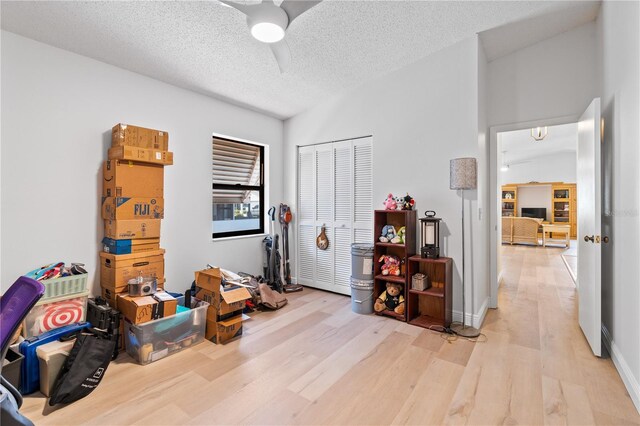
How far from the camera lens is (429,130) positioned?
344 cm

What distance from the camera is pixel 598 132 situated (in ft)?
8.14

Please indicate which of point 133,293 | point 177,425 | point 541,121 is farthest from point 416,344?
point 541,121

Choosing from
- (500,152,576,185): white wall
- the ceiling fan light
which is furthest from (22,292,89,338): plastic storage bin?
(500,152,576,185): white wall

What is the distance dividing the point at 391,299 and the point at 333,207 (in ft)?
4.94

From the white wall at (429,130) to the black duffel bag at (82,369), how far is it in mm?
3058

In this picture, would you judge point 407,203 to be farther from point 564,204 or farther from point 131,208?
→ point 564,204

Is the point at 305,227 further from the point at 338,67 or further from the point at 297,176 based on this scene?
the point at 338,67

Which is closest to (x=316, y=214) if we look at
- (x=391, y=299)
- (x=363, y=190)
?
(x=363, y=190)

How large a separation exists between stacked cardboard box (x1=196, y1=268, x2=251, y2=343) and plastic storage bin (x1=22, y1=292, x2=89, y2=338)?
0.97 meters

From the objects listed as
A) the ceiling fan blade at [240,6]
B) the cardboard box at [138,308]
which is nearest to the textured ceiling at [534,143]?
the ceiling fan blade at [240,6]

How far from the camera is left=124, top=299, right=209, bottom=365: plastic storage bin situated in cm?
243

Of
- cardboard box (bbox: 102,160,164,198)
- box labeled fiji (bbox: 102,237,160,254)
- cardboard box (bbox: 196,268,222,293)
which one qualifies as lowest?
cardboard box (bbox: 196,268,222,293)

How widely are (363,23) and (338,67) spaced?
75 cm

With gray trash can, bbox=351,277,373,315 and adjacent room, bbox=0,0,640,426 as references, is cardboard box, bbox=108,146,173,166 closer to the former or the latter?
adjacent room, bbox=0,0,640,426
